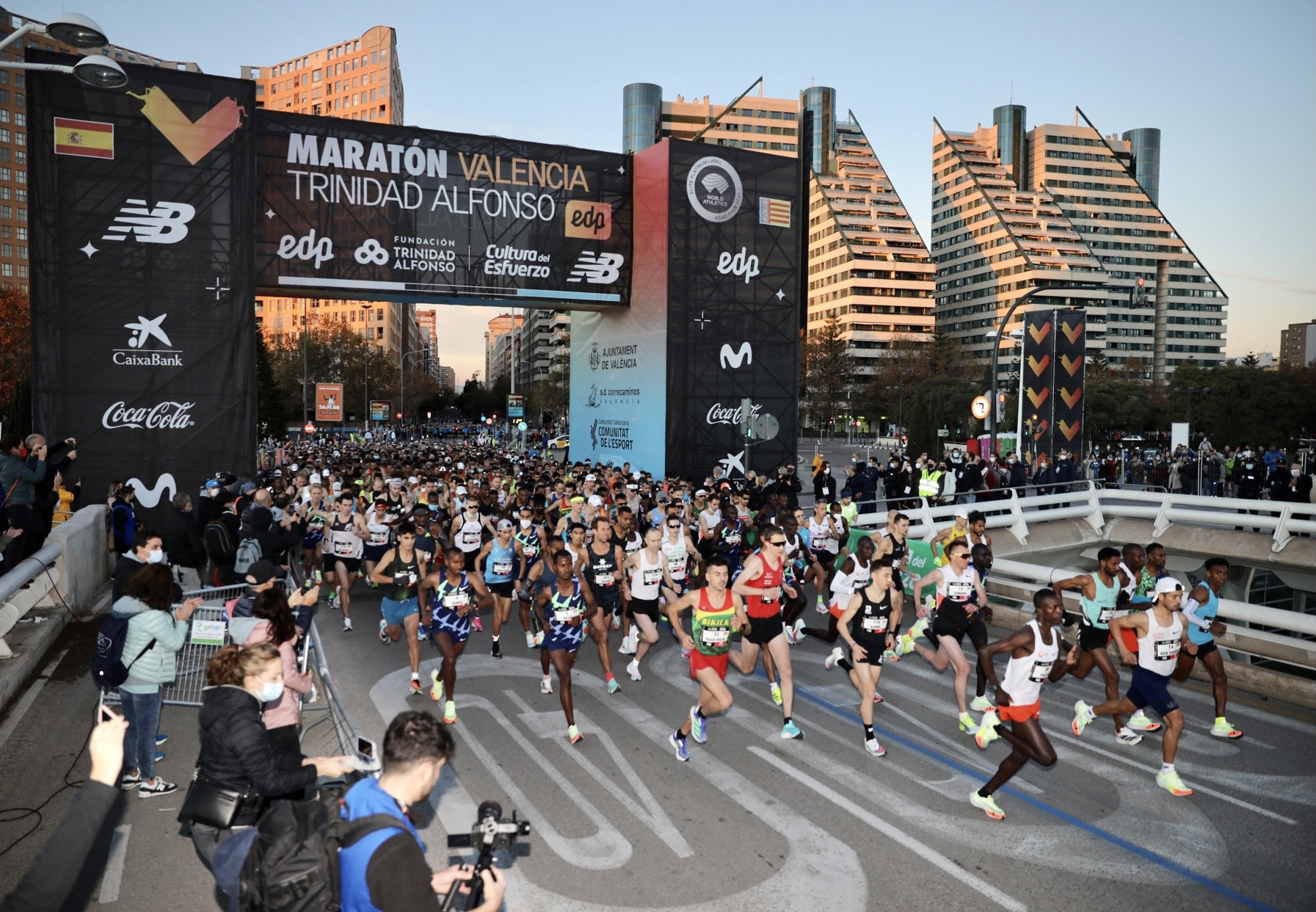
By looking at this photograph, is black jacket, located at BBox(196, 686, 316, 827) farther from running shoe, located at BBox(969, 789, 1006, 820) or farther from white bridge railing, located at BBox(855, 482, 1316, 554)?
white bridge railing, located at BBox(855, 482, 1316, 554)

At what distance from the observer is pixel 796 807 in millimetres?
6855

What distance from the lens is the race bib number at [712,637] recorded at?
8.06 m

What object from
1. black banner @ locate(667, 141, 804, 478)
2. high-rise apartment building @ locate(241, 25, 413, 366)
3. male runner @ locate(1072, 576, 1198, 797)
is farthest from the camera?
high-rise apartment building @ locate(241, 25, 413, 366)

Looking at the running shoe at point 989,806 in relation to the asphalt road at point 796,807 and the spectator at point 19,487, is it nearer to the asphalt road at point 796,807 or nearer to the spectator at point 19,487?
the asphalt road at point 796,807

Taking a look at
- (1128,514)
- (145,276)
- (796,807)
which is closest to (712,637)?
(796,807)

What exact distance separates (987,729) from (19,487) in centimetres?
1232

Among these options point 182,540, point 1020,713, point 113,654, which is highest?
point 113,654

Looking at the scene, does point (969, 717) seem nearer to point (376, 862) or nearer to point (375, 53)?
point (376, 862)

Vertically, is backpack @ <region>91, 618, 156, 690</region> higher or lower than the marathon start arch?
lower

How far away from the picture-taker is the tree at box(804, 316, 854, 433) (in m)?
111

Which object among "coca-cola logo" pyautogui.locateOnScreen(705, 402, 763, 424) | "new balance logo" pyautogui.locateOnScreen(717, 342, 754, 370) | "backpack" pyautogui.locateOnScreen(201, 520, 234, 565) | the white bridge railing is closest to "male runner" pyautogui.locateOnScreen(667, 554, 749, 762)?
"backpack" pyautogui.locateOnScreen(201, 520, 234, 565)

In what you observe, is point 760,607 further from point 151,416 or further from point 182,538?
point 151,416

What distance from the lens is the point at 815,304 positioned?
5950 inches

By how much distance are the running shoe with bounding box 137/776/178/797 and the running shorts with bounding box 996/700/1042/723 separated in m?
6.53
